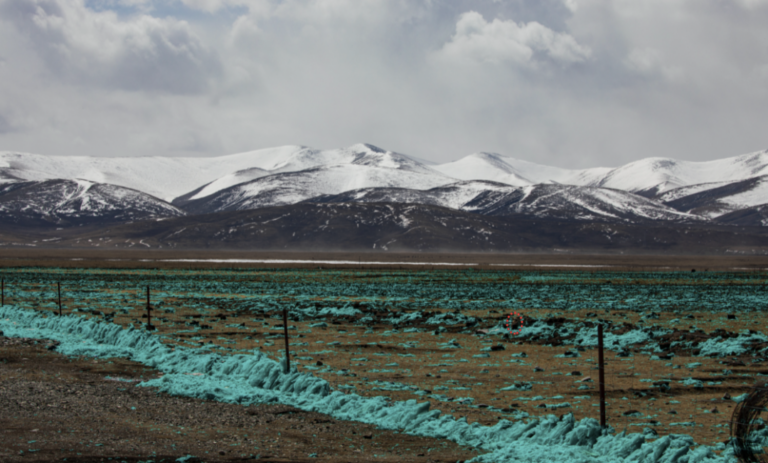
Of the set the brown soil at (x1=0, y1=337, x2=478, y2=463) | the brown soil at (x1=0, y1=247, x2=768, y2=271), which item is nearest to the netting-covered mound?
the brown soil at (x1=0, y1=337, x2=478, y2=463)

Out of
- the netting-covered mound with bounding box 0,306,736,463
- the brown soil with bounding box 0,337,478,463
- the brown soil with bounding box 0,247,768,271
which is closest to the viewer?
the netting-covered mound with bounding box 0,306,736,463

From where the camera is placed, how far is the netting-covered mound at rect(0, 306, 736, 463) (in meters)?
10.2

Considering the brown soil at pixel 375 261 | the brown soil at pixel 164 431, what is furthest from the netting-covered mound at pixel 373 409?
the brown soil at pixel 375 261

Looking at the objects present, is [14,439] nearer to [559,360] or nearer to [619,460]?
[619,460]

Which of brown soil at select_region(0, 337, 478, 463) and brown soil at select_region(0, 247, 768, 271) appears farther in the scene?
brown soil at select_region(0, 247, 768, 271)

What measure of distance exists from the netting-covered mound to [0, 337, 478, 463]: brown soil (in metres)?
0.42

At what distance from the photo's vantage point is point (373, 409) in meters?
13.2

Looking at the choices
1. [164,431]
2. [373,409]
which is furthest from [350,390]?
[164,431]

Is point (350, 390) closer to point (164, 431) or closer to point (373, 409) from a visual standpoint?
point (373, 409)

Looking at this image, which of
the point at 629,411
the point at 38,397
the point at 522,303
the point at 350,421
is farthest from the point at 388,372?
the point at 522,303

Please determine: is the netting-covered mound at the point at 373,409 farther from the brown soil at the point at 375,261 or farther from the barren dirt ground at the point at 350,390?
the brown soil at the point at 375,261

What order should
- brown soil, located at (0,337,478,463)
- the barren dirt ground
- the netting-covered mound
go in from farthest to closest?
the barren dirt ground, brown soil, located at (0,337,478,463), the netting-covered mound

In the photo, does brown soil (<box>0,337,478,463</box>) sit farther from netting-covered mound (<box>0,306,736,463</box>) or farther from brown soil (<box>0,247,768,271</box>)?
brown soil (<box>0,247,768,271</box>)

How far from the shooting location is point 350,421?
1269cm
